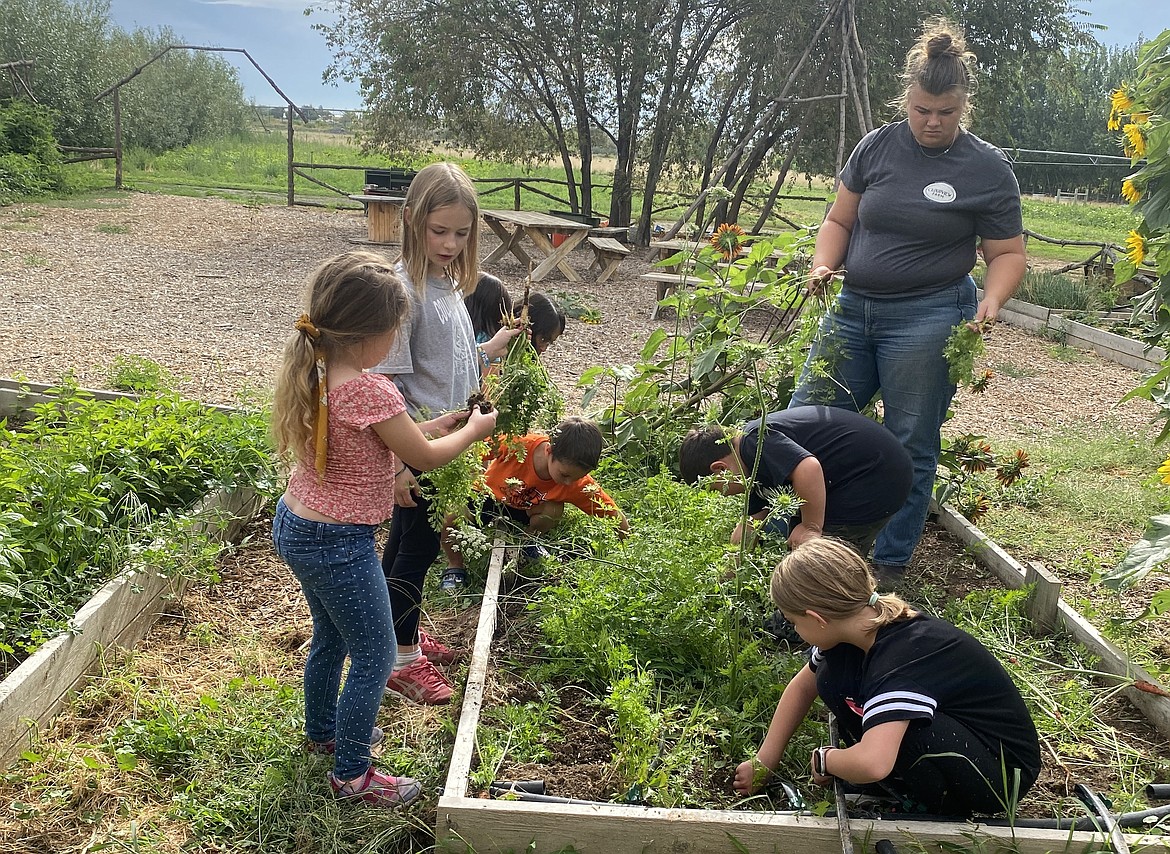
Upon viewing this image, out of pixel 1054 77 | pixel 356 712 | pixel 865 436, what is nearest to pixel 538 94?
pixel 1054 77

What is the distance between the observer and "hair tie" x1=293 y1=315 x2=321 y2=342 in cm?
226

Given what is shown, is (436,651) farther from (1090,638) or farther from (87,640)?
(1090,638)

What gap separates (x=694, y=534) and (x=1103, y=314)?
9.54m

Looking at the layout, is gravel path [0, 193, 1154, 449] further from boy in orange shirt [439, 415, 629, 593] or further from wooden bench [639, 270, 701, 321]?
boy in orange shirt [439, 415, 629, 593]

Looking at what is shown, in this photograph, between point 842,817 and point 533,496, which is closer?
point 842,817

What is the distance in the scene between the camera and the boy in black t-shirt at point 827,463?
3.12m

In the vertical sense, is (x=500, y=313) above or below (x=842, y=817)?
above

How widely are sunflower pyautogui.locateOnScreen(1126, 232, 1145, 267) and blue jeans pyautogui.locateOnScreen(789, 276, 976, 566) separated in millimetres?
570

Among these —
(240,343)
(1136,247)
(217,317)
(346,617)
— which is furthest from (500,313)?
(217,317)

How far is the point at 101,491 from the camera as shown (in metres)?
3.62

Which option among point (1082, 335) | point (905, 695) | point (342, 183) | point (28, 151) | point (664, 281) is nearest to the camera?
point (905, 695)

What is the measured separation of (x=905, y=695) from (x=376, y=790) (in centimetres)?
136

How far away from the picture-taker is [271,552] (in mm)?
4062

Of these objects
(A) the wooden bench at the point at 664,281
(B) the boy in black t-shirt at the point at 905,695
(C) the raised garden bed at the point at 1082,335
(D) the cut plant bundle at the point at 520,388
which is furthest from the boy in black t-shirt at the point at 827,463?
(C) the raised garden bed at the point at 1082,335
